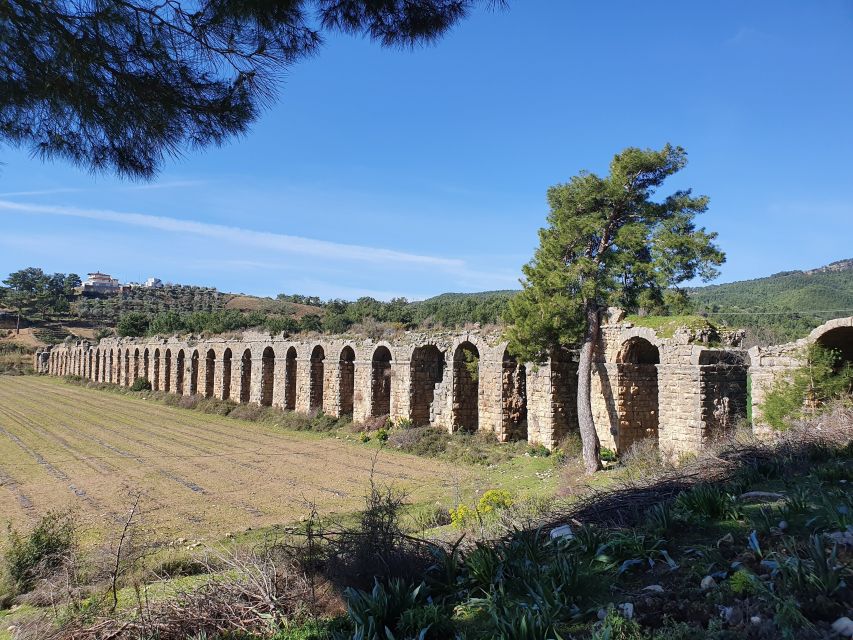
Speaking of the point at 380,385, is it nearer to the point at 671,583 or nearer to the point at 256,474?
the point at 256,474

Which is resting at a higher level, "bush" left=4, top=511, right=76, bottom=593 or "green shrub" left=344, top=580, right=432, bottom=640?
"green shrub" left=344, top=580, right=432, bottom=640

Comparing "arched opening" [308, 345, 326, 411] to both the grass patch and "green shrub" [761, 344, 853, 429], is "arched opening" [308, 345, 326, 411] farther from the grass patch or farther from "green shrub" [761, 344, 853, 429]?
"green shrub" [761, 344, 853, 429]

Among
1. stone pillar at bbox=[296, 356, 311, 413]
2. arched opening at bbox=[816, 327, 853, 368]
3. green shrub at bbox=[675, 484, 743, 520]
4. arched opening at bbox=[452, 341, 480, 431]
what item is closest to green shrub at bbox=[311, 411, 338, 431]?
stone pillar at bbox=[296, 356, 311, 413]

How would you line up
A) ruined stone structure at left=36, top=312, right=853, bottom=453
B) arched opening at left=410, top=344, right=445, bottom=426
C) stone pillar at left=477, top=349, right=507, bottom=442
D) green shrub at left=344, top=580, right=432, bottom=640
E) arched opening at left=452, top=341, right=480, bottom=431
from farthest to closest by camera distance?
arched opening at left=410, top=344, right=445, bottom=426 < arched opening at left=452, top=341, right=480, bottom=431 < stone pillar at left=477, top=349, right=507, bottom=442 < ruined stone structure at left=36, top=312, right=853, bottom=453 < green shrub at left=344, top=580, right=432, bottom=640

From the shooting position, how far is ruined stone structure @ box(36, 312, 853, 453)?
37.2 feet

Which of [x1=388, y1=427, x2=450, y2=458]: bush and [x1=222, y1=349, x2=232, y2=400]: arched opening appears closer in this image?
[x1=388, y1=427, x2=450, y2=458]: bush

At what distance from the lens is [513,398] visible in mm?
15617

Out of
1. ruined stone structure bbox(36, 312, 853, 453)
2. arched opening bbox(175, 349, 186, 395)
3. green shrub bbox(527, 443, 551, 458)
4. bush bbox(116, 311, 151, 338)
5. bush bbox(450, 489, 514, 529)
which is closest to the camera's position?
bush bbox(450, 489, 514, 529)

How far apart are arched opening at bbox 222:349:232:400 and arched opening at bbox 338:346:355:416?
37.2ft

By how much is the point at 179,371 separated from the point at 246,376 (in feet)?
36.9

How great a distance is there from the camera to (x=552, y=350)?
46.2 ft

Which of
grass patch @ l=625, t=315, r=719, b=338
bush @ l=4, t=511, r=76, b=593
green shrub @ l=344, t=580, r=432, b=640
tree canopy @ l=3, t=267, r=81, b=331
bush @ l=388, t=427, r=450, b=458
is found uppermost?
tree canopy @ l=3, t=267, r=81, b=331

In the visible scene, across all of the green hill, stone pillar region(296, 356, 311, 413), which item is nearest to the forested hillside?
the green hill

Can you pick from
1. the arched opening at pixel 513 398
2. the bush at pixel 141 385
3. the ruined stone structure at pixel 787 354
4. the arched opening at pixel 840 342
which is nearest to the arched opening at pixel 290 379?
the arched opening at pixel 513 398
